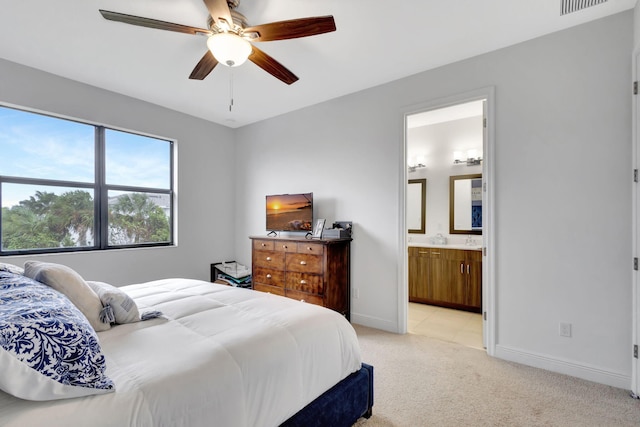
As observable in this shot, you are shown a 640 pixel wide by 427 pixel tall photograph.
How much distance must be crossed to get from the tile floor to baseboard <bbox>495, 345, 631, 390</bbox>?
28 cm

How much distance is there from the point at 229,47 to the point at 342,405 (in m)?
2.29

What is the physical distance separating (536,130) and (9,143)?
495 centimetres

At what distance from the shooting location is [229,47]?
2.05 metres

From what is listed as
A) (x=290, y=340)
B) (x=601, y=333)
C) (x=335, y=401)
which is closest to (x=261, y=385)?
(x=290, y=340)

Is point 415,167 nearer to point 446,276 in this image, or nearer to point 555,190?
point 446,276

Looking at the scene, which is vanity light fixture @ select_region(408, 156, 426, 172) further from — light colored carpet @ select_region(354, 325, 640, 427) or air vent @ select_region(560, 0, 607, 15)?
light colored carpet @ select_region(354, 325, 640, 427)

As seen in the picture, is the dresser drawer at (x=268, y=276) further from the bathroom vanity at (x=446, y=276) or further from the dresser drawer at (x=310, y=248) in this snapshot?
the bathroom vanity at (x=446, y=276)

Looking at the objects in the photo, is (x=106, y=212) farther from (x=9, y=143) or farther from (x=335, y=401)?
(x=335, y=401)

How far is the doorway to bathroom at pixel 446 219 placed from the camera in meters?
3.96

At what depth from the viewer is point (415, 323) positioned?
3627 millimetres

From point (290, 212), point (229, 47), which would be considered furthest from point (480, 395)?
point (229, 47)

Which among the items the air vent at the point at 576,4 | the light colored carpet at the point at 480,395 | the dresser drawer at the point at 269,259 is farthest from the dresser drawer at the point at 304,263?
the air vent at the point at 576,4

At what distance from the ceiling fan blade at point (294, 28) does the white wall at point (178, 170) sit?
8.28 feet

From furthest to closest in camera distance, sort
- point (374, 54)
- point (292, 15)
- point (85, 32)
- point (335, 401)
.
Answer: point (374, 54) < point (85, 32) < point (292, 15) < point (335, 401)
